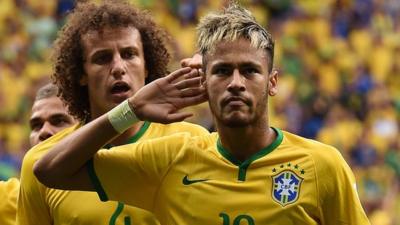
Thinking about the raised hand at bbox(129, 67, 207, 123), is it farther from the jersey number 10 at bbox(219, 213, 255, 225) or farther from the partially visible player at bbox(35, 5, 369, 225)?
the jersey number 10 at bbox(219, 213, 255, 225)

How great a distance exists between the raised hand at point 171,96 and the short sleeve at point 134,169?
0.20 metres

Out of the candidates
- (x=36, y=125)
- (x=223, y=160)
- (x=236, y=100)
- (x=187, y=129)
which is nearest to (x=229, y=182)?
(x=223, y=160)

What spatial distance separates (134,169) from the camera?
434 centimetres

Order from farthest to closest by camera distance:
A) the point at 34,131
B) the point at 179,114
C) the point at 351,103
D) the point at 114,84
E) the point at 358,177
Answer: the point at 351,103
the point at 358,177
the point at 34,131
the point at 114,84
the point at 179,114

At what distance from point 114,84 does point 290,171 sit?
47.0 inches

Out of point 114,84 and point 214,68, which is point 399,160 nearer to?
point 114,84

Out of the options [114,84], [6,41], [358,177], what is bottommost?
[358,177]

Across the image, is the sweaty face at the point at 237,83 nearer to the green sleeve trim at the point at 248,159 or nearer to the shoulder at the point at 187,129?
the green sleeve trim at the point at 248,159

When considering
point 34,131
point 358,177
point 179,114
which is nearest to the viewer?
point 179,114

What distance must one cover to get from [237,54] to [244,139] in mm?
340

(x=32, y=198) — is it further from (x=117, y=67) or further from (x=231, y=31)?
(x=231, y=31)

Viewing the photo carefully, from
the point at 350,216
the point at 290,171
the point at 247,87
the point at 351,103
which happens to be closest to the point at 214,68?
the point at 247,87

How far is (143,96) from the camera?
421 centimetres

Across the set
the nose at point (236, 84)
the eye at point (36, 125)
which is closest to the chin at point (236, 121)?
the nose at point (236, 84)
